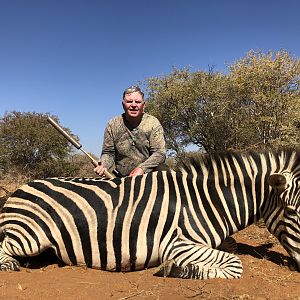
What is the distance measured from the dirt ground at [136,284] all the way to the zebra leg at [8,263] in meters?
0.08

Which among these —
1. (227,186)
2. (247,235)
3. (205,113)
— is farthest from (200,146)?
(227,186)

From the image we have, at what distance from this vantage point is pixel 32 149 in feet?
50.2

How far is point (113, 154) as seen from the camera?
5203 millimetres

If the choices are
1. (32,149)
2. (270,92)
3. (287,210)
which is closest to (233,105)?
(270,92)

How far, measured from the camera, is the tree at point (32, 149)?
49.3ft

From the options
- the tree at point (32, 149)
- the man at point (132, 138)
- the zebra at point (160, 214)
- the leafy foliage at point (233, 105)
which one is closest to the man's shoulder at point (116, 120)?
the man at point (132, 138)

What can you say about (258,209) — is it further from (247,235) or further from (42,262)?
(42,262)

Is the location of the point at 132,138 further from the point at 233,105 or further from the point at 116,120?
the point at 233,105

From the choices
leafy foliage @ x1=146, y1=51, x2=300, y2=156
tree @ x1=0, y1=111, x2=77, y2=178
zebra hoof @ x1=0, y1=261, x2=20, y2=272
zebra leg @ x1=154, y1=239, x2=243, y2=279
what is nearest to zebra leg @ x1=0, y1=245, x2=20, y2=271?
zebra hoof @ x1=0, y1=261, x2=20, y2=272

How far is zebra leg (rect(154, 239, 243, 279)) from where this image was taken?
3199mm

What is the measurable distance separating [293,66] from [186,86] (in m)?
4.77

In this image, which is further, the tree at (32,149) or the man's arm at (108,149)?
the tree at (32,149)

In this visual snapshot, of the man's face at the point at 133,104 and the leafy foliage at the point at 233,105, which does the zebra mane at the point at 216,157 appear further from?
the leafy foliage at the point at 233,105

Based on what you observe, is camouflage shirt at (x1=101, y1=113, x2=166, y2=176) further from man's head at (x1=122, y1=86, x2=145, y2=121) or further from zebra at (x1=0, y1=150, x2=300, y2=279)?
zebra at (x1=0, y1=150, x2=300, y2=279)
